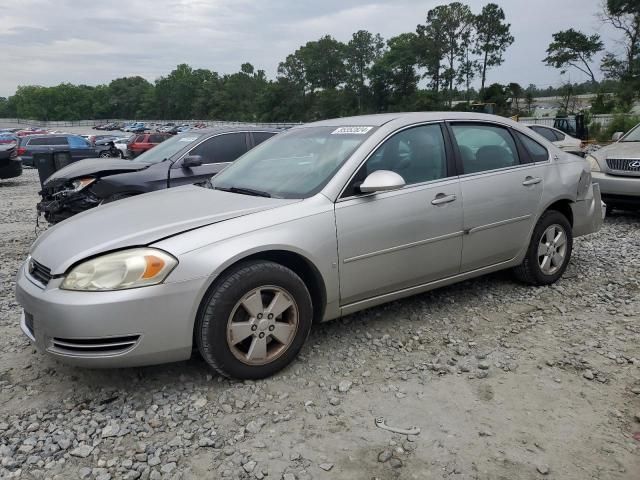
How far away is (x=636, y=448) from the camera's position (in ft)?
8.07

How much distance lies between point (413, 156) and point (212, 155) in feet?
13.4

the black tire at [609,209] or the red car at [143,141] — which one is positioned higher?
the red car at [143,141]

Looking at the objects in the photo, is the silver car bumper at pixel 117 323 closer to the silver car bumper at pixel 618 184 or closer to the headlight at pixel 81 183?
the headlight at pixel 81 183

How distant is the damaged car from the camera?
21.3ft

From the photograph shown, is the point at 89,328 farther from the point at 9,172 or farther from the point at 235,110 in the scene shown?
the point at 235,110

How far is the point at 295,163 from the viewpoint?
3.79 m

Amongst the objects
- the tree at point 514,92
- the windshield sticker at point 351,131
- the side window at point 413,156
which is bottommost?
the side window at point 413,156

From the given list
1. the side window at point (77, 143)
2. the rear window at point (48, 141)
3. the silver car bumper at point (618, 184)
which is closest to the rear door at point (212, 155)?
the silver car bumper at point (618, 184)

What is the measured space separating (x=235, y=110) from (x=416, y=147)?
4458 inches

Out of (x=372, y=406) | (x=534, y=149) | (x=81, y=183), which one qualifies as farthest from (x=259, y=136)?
(x=372, y=406)

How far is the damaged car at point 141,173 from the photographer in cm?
648

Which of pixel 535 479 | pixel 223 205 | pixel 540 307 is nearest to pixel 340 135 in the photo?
pixel 223 205

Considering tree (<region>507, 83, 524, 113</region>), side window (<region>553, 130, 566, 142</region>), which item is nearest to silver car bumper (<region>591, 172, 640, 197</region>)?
side window (<region>553, 130, 566, 142</region>)

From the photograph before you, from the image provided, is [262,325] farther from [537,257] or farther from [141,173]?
[141,173]
